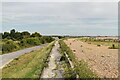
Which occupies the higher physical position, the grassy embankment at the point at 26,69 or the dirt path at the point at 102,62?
the dirt path at the point at 102,62

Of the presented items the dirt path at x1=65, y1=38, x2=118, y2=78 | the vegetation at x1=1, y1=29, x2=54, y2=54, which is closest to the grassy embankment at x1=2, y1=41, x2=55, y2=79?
the dirt path at x1=65, y1=38, x2=118, y2=78

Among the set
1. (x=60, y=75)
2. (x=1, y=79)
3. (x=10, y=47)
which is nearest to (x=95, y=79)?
(x=60, y=75)

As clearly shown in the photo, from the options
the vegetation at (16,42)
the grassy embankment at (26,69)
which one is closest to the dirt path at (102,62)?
the grassy embankment at (26,69)

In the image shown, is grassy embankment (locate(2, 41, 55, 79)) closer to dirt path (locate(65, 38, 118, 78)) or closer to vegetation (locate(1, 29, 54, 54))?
dirt path (locate(65, 38, 118, 78))

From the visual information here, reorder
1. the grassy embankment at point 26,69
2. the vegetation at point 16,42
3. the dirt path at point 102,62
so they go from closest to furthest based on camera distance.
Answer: the dirt path at point 102,62
the grassy embankment at point 26,69
the vegetation at point 16,42

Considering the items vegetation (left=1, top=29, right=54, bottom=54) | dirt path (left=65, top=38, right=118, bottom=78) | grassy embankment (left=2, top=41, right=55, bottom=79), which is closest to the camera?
dirt path (left=65, top=38, right=118, bottom=78)

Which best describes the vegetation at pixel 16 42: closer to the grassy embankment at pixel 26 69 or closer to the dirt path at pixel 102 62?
the grassy embankment at pixel 26 69

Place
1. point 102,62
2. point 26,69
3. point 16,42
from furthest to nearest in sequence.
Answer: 1. point 16,42
2. point 102,62
3. point 26,69

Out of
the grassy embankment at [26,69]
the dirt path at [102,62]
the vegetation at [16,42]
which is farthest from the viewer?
the vegetation at [16,42]

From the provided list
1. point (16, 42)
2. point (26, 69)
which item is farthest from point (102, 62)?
point (16, 42)

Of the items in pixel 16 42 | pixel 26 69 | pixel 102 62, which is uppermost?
pixel 16 42

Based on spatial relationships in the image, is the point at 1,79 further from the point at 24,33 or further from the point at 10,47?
the point at 24,33

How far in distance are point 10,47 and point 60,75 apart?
18642mm

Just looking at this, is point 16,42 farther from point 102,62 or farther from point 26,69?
point 102,62
